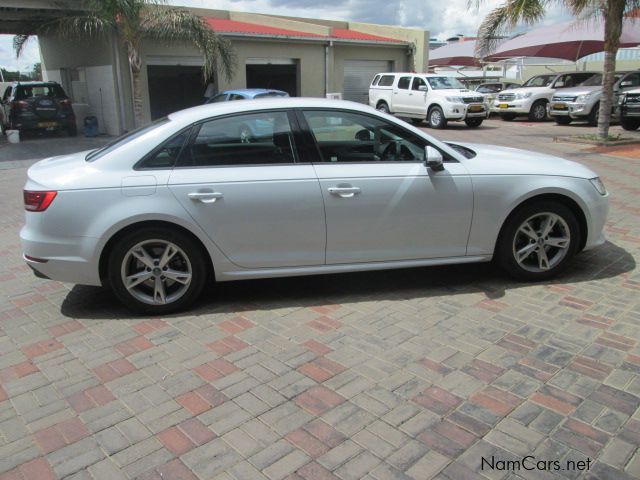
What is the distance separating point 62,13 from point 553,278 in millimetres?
17576

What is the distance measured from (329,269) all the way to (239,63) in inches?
694

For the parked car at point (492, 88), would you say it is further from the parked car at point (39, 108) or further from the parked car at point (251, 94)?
the parked car at point (39, 108)

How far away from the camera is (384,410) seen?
2.97m

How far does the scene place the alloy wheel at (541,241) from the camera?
15.2 ft

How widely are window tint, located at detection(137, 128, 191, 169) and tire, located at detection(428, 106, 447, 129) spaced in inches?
651

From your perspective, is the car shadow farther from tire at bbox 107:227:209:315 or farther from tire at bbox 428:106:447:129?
tire at bbox 428:106:447:129

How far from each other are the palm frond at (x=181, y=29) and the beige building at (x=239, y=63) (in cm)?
160

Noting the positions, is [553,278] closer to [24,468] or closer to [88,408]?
[88,408]

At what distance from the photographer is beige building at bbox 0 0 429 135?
18078 mm

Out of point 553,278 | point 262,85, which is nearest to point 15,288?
point 553,278

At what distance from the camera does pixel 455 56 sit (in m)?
35.2

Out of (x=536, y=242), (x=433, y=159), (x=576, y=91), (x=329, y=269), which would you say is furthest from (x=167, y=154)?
(x=576, y=91)

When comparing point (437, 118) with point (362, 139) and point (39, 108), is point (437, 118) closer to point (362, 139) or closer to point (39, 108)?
point (39, 108)

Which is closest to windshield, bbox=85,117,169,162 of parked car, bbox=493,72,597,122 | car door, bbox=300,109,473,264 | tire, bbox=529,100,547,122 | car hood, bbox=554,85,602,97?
car door, bbox=300,109,473,264
